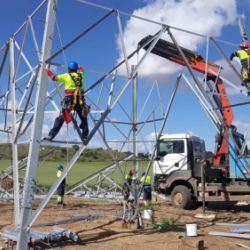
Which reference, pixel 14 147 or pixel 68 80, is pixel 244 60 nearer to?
pixel 68 80

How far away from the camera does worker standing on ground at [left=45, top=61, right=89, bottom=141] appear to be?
1006 centimetres

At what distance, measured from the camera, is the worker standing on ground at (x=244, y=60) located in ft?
41.3

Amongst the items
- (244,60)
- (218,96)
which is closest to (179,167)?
(218,96)

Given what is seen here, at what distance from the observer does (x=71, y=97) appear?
398 inches

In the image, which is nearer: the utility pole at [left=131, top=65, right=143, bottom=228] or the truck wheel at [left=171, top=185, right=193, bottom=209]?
the utility pole at [left=131, top=65, right=143, bottom=228]

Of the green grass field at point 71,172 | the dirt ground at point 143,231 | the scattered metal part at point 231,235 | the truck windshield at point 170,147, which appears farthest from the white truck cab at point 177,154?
the green grass field at point 71,172

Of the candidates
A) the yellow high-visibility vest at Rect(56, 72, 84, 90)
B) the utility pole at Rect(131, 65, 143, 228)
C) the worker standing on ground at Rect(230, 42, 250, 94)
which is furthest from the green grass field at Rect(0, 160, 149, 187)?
the yellow high-visibility vest at Rect(56, 72, 84, 90)

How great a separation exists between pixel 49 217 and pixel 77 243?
16.4 ft

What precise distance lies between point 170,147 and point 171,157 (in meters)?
0.43

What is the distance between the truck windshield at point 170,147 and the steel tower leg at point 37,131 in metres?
10.6

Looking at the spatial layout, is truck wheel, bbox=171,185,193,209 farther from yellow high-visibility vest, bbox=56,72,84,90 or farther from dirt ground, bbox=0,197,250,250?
yellow high-visibility vest, bbox=56,72,84,90

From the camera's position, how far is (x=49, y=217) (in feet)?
50.9

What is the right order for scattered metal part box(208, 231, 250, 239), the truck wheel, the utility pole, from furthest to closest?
the truck wheel
the utility pole
scattered metal part box(208, 231, 250, 239)

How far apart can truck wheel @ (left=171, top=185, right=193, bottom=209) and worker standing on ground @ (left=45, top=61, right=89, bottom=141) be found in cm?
898
